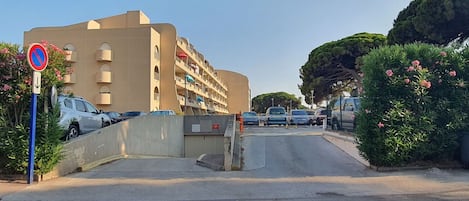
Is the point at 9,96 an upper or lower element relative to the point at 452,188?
upper

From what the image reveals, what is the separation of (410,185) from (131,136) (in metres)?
11.2

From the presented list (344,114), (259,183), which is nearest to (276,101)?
(344,114)

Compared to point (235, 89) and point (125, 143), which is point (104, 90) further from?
point (235, 89)

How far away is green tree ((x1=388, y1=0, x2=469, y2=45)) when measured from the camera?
18.8 meters

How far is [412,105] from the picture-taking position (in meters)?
10.9

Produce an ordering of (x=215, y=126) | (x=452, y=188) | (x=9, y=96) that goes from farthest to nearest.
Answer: (x=215, y=126) < (x=9, y=96) < (x=452, y=188)

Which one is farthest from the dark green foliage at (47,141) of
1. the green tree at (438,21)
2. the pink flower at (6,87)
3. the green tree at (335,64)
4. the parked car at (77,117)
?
the green tree at (335,64)

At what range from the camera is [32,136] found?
29.1 ft

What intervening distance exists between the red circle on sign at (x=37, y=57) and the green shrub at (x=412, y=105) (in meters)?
8.01

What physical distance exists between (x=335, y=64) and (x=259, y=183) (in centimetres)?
3227

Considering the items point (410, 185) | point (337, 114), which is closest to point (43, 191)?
point (410, 185)

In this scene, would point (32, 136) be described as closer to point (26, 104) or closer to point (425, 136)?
point (26, 104)

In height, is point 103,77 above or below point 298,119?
above

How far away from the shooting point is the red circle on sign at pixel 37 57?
8.80 meters
